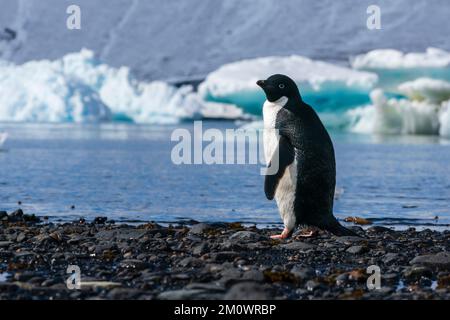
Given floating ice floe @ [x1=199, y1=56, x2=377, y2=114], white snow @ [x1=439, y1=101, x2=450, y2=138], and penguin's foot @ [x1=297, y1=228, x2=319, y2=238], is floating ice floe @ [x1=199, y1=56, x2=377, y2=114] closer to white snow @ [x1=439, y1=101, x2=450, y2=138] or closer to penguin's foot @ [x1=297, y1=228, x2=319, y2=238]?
white snow @ [x1=439, y1=101, x2=450, y2=138]

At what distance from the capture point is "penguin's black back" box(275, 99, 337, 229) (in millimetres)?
7859

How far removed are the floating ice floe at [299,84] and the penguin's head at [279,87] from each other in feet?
122

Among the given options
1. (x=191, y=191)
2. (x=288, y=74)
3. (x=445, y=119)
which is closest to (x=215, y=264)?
(x=191, y=191)

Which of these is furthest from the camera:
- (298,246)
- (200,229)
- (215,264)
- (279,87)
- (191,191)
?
(191,191)

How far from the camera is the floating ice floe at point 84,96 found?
5244 cm

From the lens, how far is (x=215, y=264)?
616cm

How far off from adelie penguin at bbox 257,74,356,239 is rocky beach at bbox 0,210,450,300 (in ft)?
0.78

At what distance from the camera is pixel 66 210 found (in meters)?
12.3

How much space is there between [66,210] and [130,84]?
46235mm

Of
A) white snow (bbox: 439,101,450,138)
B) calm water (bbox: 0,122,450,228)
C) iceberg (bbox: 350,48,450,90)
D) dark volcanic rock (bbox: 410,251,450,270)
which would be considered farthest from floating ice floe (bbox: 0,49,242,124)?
dark volcanic rock (bbox: 410,251,450,270)

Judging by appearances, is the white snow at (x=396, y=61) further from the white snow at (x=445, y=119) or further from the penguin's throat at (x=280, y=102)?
the penguin's throat at (x=280, y=102)

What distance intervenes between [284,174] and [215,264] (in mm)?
1984

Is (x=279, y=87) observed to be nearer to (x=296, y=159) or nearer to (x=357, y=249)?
(x=296, y=159)
